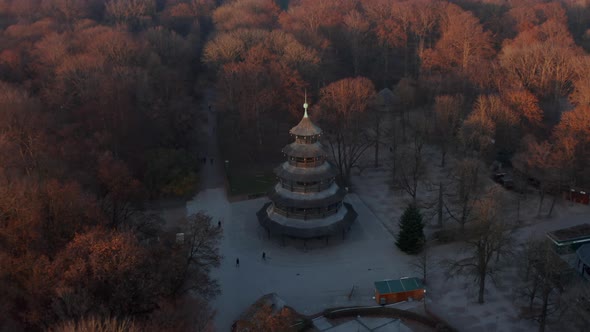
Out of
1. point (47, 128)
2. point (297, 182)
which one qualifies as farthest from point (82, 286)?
point (47, 128)

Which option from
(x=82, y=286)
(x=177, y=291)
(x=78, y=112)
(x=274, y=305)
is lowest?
(x=274, y=305)

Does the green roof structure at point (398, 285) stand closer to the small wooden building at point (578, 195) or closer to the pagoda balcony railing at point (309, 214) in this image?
the pagoda balcony railing at point (309, 214)

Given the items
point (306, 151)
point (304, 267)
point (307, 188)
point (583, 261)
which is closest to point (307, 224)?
point (307, 188)

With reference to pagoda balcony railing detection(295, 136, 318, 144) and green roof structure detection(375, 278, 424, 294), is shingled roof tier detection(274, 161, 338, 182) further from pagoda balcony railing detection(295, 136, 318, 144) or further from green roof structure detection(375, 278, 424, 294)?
green roof structure detection(375, 278, 424, 294)

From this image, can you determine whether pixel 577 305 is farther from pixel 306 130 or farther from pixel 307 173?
pixel 306 130

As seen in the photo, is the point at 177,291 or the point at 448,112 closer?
the point at 177,291

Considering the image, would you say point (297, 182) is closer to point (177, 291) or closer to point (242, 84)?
point (177, 291)
